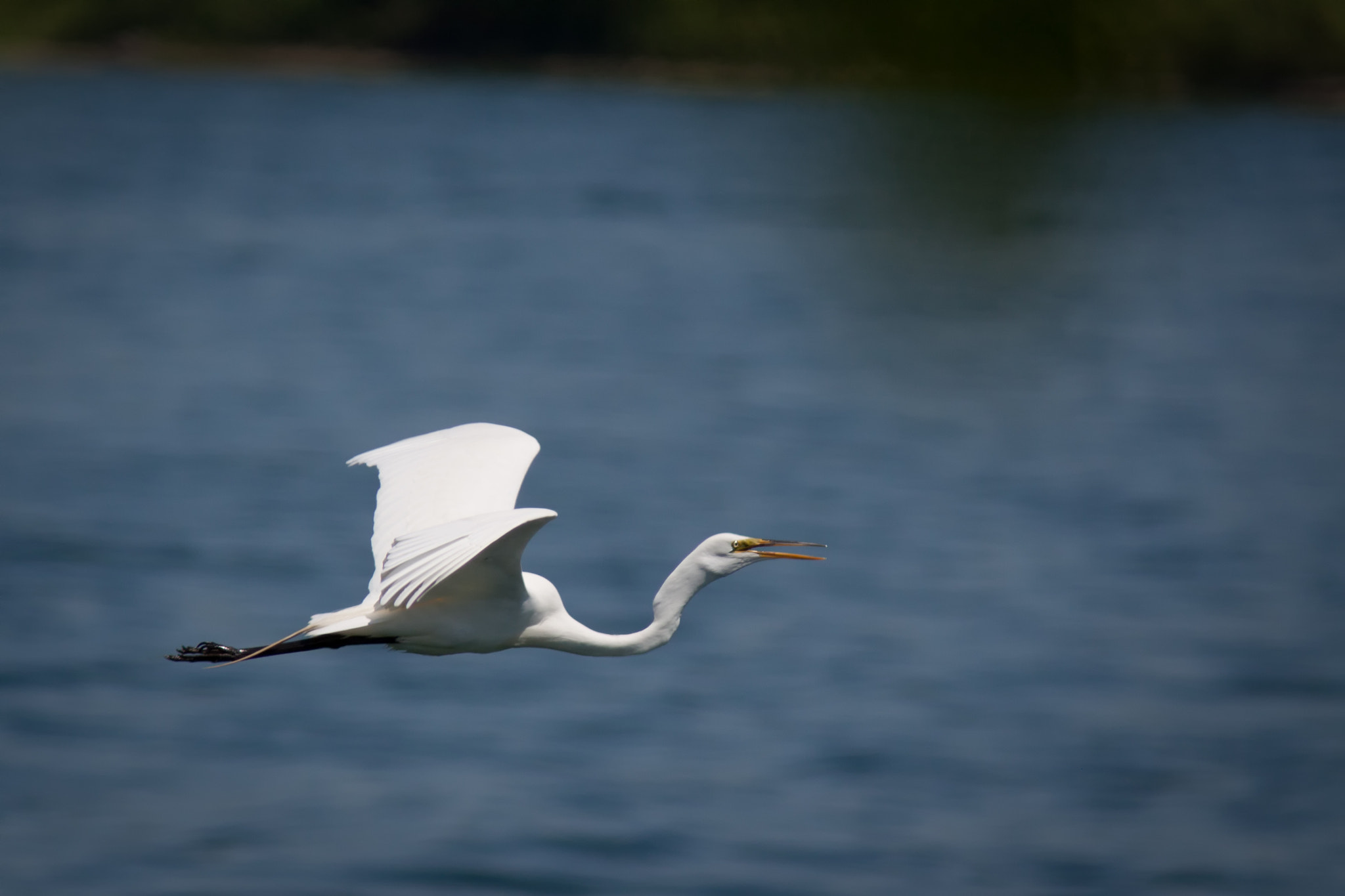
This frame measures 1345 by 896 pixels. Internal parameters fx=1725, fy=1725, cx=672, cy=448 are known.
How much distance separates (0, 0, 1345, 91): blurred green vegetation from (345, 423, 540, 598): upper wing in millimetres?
4069

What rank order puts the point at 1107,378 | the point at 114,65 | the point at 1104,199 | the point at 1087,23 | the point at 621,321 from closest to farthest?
the point at 1087,23 < the point at 1107,378 < the point at 621,321 < the point at 1104,199 < the point at 114,65

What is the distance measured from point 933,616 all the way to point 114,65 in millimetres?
49525

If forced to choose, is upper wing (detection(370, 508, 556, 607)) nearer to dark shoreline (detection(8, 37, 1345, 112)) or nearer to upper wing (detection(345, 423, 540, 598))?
upper wing (detection(345, 423, 540, 598))

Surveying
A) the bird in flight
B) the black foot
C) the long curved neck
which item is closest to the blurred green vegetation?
the bird in flight

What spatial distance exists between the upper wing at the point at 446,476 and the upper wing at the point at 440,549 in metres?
0.85

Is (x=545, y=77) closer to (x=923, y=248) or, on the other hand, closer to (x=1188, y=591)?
(x=923, y=248)

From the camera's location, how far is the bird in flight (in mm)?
6004

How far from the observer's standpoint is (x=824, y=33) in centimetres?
1331

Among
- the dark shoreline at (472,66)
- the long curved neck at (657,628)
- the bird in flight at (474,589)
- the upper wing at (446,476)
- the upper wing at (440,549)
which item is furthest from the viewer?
the dark shoreline at (472,66)

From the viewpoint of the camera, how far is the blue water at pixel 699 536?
11758 mm

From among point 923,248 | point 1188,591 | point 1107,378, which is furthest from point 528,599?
point 923,248

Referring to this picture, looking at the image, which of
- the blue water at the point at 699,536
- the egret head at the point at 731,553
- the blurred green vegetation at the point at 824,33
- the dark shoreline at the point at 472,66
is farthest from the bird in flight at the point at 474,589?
the dark shoreline at the point at 472,66

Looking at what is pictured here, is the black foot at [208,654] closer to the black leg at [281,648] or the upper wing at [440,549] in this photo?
the black leg at [281,648]

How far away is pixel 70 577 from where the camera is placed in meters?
15.4
